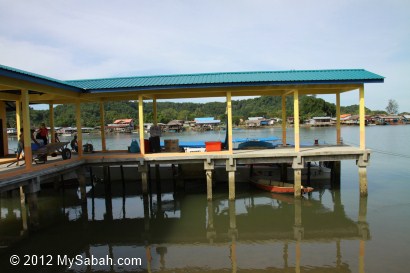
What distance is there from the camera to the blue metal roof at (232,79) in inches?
524

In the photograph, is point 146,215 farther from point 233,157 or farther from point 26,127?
point 26,127

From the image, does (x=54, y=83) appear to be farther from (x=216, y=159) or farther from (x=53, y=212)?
(x=216, y=159)

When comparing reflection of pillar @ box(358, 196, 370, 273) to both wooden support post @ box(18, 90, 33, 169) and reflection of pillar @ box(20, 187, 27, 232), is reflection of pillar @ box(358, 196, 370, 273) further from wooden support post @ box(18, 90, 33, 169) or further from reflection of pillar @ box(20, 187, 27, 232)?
reflection of pillar @ box(20, 187, 27, 232)

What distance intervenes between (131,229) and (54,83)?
6114 millimetres

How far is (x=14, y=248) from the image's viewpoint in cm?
1000

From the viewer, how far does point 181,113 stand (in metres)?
114

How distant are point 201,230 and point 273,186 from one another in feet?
18.1

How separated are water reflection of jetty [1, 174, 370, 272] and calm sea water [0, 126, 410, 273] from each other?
0.04 metres

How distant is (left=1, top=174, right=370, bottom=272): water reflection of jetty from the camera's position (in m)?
8.92

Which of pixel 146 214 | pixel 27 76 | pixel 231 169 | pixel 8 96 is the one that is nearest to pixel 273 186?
pixel 231 169

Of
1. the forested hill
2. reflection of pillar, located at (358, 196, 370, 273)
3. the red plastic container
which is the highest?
the forested hill

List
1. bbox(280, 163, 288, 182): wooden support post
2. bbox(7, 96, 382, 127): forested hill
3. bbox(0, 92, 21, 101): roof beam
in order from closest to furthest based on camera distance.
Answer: bbox(0, 92, 21, 101): roof beam < bbox(280, 163, 288, 182): wooden support post < bbox(7, 96, 382, 127): forested hill

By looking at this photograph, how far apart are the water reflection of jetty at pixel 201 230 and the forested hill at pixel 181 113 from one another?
61.2 m

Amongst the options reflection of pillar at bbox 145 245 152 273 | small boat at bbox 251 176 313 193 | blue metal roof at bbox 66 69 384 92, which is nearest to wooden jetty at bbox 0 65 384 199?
blue metal roof at bbox 66 69 384 92
